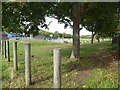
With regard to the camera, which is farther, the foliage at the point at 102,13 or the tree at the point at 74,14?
the tree at the point at 74,14

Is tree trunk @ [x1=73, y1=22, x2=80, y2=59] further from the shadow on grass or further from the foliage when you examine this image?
the shadow on grass

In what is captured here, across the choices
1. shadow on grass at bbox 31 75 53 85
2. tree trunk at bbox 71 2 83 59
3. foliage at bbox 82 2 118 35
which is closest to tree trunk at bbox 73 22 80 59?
tree trunk at bbox 71 2 83 59

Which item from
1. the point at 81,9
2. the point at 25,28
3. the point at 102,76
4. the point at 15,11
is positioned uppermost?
the point at 81,9

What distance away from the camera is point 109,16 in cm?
647

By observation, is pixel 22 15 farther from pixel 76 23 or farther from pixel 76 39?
pixel 76 39

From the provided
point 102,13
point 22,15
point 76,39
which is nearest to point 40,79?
point 22,15

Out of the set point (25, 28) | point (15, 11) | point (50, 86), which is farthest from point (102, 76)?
point (15, 11)

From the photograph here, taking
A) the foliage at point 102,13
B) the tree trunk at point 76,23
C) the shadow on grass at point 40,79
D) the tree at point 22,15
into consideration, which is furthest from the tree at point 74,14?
the shadow on grass at point 40,79

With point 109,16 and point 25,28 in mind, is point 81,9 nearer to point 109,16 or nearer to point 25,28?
point 109,16

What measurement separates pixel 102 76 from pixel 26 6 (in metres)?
3.82

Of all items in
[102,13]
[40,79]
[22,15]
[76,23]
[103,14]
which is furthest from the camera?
[76,23]

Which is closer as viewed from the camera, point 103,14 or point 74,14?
point 103,14

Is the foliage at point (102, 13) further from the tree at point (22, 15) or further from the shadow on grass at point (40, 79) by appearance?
the shadow on grass at point (40, 79)

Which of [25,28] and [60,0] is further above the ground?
[60,0]
